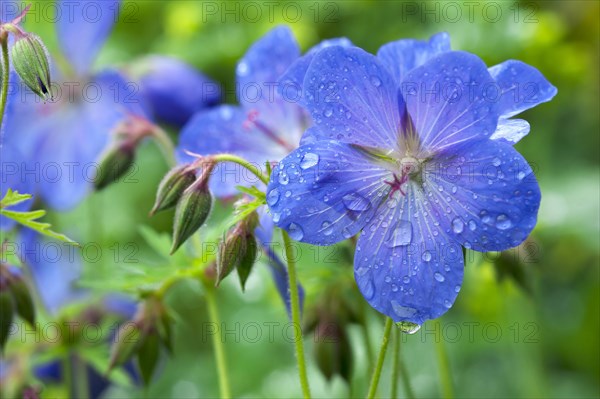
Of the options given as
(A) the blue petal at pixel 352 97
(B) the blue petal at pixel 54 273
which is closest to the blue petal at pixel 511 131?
(A) the blue petal at pixel 352 97

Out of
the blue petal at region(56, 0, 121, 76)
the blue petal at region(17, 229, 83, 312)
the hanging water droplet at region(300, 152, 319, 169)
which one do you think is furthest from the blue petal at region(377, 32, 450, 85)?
the blue petal at region(17, 229, 83, 312)

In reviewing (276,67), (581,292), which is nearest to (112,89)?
(276,67)

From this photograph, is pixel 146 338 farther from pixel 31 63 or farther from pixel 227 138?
pixel 31 63

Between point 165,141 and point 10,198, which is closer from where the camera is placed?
point 10,198

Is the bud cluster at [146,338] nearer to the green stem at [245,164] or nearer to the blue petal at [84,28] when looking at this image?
the green stem at [245,164]

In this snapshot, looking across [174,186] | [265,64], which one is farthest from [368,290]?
[265,64]

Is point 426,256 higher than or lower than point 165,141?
lower

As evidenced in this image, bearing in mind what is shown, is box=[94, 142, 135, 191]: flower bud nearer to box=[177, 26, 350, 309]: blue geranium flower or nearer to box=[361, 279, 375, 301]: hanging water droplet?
box=[177, 26, 350, 309]: blue geranium flower
